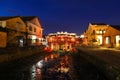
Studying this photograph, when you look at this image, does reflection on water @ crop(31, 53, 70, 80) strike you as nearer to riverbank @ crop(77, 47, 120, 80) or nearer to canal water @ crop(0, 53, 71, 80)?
canal water @ crop(0, 53, 71, 80)

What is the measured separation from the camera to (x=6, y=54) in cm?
2423

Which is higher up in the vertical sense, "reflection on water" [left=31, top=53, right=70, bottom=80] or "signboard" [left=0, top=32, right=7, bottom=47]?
"signboard" [left=0, top=32, right=7, bottom=47]

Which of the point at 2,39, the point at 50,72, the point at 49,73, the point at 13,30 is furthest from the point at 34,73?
the point at 13,30

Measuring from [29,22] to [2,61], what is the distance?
92.6 ft

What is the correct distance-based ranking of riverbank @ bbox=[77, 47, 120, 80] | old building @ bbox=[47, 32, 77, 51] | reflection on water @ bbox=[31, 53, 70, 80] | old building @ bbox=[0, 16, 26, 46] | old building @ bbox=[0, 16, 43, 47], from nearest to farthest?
riverbank @ bbox=[77, 47, 120, 80] → reflection on water @ bbox=[31, 53, 70, 80] → old building @ bbox=[0, 16, 43, 47] → old building @ bbox=[0, 16, 26, 46] → old building @ bbox=[47, 32, 77, 51]

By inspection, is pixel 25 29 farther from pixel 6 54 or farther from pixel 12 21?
pixel 6 54

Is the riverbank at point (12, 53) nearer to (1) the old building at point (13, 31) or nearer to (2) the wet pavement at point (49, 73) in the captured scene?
(2) the wet pavement at point (49, 73)

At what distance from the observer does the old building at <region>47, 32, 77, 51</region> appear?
57041mm

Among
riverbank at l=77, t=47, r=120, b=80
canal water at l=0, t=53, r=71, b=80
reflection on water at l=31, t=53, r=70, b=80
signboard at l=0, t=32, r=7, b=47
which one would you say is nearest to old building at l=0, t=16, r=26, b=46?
signboard at l=0, t=32, r=7, b=47

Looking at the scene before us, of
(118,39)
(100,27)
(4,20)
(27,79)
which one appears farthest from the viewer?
(100,27)

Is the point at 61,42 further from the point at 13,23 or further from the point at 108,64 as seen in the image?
the point at 108,64

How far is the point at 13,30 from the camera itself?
36781 mm

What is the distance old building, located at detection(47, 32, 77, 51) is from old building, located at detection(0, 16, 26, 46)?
14.9 meters

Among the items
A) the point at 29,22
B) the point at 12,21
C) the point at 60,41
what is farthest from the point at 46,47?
the point at 12,21
